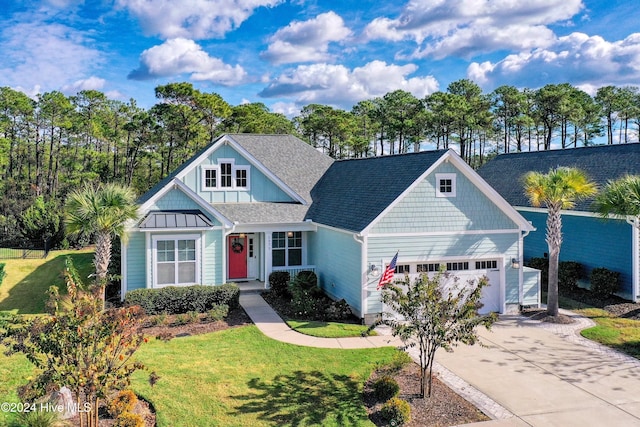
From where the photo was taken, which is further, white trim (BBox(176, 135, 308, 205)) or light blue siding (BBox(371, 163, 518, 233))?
white trim (BBox(176, 135, 308, 205))

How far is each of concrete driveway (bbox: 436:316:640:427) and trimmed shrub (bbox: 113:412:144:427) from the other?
6054 millimetres

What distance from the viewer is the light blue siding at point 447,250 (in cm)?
1555

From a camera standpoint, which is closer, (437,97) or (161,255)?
(161,255)

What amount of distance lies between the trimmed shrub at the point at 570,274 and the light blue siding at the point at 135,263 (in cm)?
1667

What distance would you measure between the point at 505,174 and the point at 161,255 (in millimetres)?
18940

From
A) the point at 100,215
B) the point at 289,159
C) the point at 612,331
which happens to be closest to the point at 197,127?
the point at 289,159

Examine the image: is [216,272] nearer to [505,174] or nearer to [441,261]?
[441,261]

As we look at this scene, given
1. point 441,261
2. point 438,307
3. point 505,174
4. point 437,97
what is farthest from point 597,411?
point 437,97

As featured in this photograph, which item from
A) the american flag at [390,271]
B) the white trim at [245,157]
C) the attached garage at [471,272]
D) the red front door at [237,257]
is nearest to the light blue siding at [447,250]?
the attached garage at [471,272]

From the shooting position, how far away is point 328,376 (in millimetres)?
11188

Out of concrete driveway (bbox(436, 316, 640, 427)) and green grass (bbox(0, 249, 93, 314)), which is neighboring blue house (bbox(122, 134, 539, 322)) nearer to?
concrete driveway (bbox(436, 316, 640, 427))

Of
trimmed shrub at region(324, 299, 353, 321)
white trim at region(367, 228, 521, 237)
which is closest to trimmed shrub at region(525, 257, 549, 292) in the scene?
white trim at region(367, 228, 521, 237)

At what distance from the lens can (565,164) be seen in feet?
76.6

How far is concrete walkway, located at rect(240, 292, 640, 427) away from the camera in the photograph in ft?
30.6
